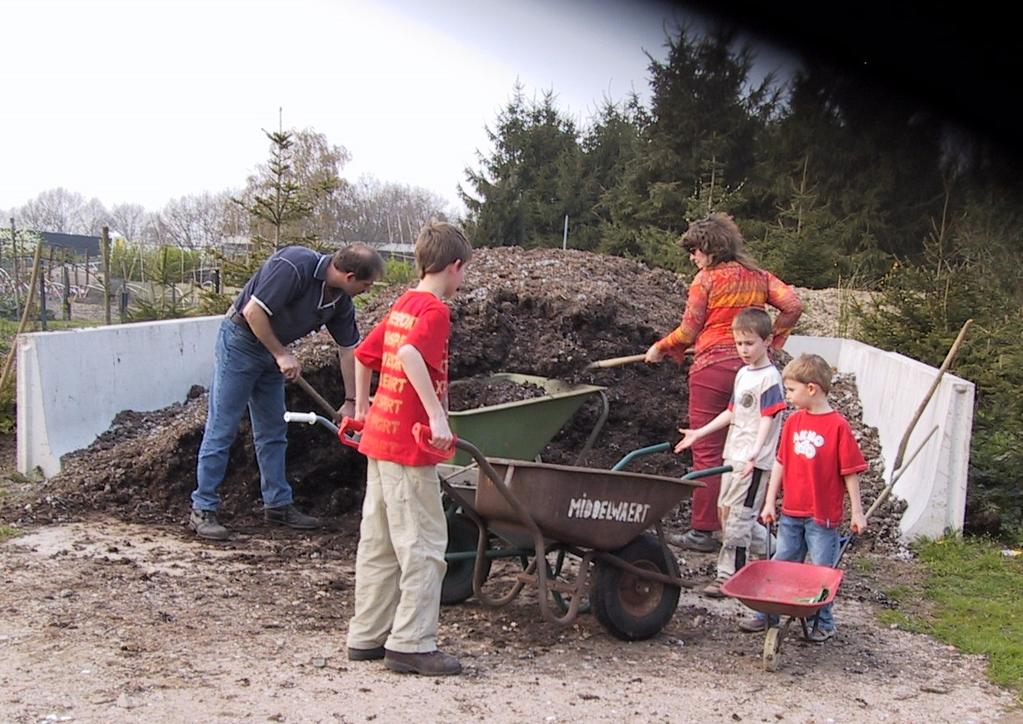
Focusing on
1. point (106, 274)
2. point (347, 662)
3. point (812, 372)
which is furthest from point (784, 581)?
point (106, 274)

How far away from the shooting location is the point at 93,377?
7281 millimetres

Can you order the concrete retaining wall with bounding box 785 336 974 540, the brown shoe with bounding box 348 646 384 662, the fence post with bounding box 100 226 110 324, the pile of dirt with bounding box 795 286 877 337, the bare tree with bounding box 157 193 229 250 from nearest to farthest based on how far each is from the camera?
1. the brown shoe with bounding box 348 646 384 662
2. the concrete retaining wall with bounding box 785 336 974 540
3. the pile of dirt with bounding box 795 286 877 337
4. the fence post with bounding box 100 226 110 324
5. the bare tree with bounding box 157 193 229 250

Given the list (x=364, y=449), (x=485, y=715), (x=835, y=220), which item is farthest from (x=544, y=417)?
(x=835, y=220)

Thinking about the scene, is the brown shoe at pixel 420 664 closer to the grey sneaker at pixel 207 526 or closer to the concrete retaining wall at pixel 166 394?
the grey sneaker at pixel 207 526

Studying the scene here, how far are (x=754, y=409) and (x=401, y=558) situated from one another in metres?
1.93

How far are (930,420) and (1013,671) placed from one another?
2.39 m

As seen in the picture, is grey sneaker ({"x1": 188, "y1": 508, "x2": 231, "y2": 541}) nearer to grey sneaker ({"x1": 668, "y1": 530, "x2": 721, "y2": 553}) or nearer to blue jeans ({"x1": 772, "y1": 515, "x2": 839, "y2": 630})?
grey sneaker ({"x1": 668, "y1": 530, "x2": 721, "y2": 553})

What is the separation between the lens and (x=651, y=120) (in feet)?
83.1

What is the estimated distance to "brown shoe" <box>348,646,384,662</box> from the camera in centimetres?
Answer: 359

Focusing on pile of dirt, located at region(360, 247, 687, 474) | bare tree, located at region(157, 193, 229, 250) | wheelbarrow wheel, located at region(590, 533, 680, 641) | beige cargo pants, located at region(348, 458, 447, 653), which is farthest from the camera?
bare tree, located at region(157, 193, 229, 250)

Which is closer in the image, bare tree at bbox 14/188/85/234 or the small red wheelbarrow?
the small red wheelbarrow

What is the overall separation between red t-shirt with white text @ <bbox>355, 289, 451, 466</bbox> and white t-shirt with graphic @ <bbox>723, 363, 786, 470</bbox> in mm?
1703

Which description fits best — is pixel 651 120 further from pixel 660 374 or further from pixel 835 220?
pixel 660 374

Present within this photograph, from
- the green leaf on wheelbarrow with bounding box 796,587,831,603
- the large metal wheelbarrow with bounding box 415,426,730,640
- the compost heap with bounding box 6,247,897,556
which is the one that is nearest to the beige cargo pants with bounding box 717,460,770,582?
the large metal wheelbarrow with bounding box 415,426,730,640
